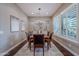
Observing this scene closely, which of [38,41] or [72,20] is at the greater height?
[72,20]

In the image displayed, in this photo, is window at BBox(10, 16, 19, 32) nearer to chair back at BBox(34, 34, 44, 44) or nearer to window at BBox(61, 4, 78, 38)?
chair back at BBox(34, 34, 44, 44)

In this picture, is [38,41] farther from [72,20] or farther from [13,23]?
[13,23]

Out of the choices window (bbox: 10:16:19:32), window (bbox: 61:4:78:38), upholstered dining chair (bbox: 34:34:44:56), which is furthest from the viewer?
window (bbox: 10:16:19:32)

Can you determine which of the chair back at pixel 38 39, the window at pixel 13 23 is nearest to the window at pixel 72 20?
the chair back at pixel 38 39

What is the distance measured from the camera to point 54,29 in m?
7.93

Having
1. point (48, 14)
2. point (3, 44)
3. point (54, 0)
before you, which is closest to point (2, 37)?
point (3, 44)

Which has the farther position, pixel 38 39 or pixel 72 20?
pixel 72 20

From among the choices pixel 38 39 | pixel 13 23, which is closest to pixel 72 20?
pixel 38 39

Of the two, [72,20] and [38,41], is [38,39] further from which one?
[72,20]

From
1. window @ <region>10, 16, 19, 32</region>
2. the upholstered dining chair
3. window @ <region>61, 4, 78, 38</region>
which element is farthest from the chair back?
window @ <region>10, 16, 19, 32</region>

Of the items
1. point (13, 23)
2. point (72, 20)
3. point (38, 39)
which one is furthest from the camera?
point (13, 23)

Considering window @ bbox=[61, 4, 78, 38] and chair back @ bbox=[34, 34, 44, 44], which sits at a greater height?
window @ bbox=[61, 4, 78, 38]

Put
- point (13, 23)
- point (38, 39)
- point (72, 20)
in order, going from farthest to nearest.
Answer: point (13, 23), point (72, 20), point (38, 39)

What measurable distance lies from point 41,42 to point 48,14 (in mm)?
4092
